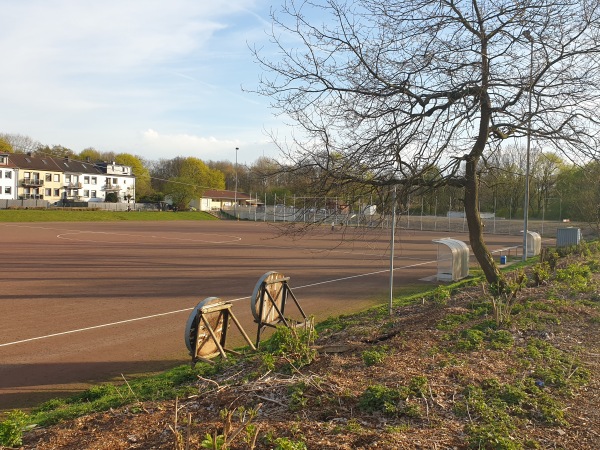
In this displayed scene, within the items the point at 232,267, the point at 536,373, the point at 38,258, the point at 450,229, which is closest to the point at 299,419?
the point at 536,373

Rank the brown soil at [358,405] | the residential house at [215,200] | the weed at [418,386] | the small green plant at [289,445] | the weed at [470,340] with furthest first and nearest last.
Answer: the residential house at [215,200], the weed at [470,340], the weed at [418,386], the brown soil at [358,405], the small green plant at [289,445]

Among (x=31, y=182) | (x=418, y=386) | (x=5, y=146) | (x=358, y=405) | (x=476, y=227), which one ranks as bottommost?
(x=358, y=405)

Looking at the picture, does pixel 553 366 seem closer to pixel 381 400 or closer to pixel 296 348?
pixel 381 400

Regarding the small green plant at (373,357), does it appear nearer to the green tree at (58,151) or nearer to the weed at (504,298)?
the weed at (504,298)

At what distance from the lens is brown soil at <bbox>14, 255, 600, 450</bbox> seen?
3994 millimetres

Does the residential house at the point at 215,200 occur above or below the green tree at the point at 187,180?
below

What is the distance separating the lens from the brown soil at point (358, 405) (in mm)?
3994

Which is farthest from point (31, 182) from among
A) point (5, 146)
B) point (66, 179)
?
point (5, 146)

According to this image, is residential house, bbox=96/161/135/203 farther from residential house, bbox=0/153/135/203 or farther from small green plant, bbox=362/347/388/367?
small green plant, bbox=362/347/388/367

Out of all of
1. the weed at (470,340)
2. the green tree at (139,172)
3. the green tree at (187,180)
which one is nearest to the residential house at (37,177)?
the green tree at (139,172)

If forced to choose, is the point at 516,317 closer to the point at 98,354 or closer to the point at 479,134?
the point at 479,134

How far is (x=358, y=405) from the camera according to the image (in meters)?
4.53

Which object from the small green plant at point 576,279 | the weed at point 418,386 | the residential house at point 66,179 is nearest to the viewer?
the weed at point 418,386

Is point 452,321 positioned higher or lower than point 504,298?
Result: lower
